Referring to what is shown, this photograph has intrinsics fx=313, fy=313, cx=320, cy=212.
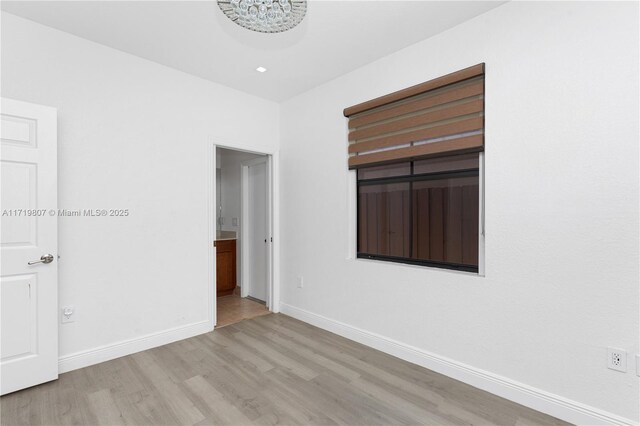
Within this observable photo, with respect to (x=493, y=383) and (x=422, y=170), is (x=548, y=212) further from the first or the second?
(x=493, y=383)

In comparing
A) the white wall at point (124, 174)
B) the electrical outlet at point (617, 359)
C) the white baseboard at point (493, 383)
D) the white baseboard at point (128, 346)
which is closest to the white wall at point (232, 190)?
the white wall at point (124, 174)

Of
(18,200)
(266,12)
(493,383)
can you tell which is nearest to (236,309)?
(18,200)

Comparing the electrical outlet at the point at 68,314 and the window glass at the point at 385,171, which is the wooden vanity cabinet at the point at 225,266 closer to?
the electrical outlet at the point at 68,314

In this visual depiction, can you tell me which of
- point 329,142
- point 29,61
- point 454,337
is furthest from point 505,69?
point 29,61

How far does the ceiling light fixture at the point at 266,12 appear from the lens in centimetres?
169

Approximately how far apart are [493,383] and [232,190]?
442 cm

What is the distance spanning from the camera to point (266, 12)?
5.72 feet

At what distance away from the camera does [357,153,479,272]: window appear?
2488mm

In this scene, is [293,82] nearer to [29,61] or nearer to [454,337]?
[29,61]

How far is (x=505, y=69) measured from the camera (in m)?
2.22

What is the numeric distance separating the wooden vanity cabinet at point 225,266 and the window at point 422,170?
7.93ft

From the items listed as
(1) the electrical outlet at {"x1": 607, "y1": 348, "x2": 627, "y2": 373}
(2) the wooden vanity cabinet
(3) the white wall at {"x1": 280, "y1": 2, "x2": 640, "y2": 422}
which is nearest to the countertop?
(2) the wooden vanity cabinet

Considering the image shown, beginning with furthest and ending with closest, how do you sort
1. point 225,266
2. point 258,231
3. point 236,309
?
point 225,266
point 258,231
point 236,309

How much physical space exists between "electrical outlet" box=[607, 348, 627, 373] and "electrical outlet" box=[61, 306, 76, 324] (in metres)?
3.78
